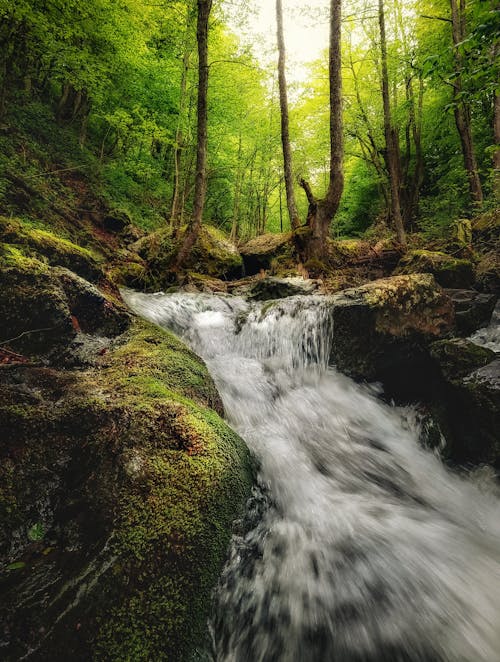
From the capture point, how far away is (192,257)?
10.5 meters

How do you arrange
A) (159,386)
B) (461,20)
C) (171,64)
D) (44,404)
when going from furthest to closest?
(171,64)
(461,20)
(159,386)
(44,404)

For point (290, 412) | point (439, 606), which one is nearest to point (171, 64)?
point (290, 412)

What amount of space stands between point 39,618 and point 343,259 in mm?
9955

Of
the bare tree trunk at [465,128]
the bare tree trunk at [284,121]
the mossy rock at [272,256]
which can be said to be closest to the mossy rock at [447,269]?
the bare tree trunk at [465,128]

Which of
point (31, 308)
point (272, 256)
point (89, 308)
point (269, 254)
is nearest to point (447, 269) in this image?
point (272, 256)

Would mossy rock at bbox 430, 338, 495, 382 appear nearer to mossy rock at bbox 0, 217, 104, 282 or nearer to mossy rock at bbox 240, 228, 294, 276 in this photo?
mossy rock at bbox 0, 217, 104, 282

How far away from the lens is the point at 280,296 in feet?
27.0

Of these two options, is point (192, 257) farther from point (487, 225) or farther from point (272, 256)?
point (487, 225)

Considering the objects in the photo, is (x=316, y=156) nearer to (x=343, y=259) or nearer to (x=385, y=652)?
(x=343, y=259)

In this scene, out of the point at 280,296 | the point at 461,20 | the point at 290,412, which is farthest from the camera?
the point at 461,20

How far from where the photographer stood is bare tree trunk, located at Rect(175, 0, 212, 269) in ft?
27.0

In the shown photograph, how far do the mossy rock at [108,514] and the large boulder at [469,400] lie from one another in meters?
3.28

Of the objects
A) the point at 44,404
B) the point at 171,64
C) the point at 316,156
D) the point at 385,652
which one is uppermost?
the point at 171,64

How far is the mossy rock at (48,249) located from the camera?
411 centimetres
